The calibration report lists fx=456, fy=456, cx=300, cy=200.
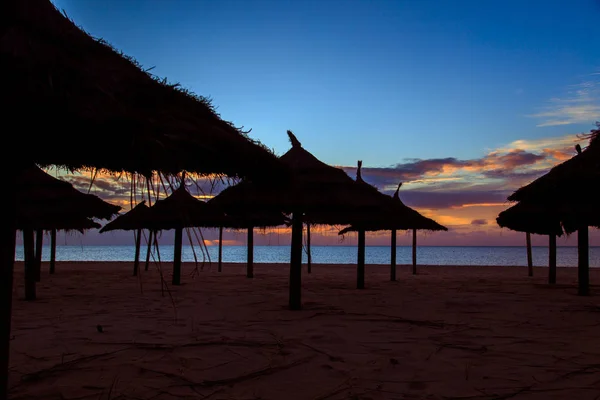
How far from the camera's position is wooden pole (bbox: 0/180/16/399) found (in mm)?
2631

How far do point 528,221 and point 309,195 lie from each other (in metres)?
10.2

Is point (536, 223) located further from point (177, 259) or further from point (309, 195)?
point (177, 259)

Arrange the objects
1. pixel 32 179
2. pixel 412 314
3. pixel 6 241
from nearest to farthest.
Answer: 1. pixel 6 241
2. pixel 412 314
3. pixel 32 179

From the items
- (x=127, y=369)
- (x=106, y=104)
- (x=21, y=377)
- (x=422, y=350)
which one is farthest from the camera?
(x=422, y=350)

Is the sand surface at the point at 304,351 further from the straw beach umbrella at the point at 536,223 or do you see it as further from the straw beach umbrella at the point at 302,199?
the straw beach umbrella at the point at 536,223

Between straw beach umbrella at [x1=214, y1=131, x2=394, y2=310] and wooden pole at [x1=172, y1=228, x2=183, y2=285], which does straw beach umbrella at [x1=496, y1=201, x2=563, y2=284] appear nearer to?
straw beach umbrella at [x1=214, y1=131, x2=394, y2=310]

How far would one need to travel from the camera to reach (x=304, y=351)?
15.7 ft

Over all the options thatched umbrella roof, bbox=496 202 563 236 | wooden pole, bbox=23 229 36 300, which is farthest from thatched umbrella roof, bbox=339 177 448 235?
wooden pole, bbox=23 229 36 300

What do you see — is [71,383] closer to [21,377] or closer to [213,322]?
[21,377]

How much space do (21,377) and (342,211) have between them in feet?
17.6

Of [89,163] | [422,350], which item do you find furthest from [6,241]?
[422,350]

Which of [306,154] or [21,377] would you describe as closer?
[21,377]

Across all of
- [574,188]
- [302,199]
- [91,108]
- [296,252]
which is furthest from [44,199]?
[574,188]

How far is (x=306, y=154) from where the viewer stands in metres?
8.45
